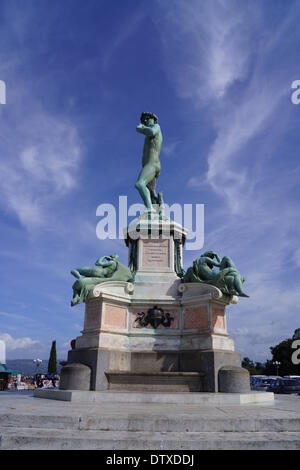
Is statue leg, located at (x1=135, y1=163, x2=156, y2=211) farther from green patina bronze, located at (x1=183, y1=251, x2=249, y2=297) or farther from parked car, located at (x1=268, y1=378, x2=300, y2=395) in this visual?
parked car, located at (x1=268, y1=378, x2=300, y2=395)

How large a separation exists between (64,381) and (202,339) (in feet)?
11.6

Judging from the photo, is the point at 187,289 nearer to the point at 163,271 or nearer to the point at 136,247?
the point at 163,271

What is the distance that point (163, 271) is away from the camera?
11.4m

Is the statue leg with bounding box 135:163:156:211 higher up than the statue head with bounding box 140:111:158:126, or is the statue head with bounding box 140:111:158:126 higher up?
the statue head with bounding box 140:111:158:126

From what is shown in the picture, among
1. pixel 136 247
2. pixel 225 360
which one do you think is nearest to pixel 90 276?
pixel 136 247

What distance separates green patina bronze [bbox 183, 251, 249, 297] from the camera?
9.88 metres

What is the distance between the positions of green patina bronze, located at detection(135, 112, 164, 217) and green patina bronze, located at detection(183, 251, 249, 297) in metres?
2.90

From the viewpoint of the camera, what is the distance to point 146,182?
13.2 m

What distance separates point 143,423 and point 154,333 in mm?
5423

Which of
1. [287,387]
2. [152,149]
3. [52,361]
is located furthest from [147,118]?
[52,361]

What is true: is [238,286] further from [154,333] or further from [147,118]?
[147,118]

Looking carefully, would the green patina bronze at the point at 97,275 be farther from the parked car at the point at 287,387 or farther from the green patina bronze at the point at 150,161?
the parked car at the point at 287,387

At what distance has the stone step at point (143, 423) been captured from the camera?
491 cm

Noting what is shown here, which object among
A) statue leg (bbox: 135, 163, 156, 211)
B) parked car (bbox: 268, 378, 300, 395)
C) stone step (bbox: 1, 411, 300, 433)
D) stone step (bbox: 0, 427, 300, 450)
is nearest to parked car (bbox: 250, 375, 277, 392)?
parked car (bbox: 268, 378, 300, 395)
